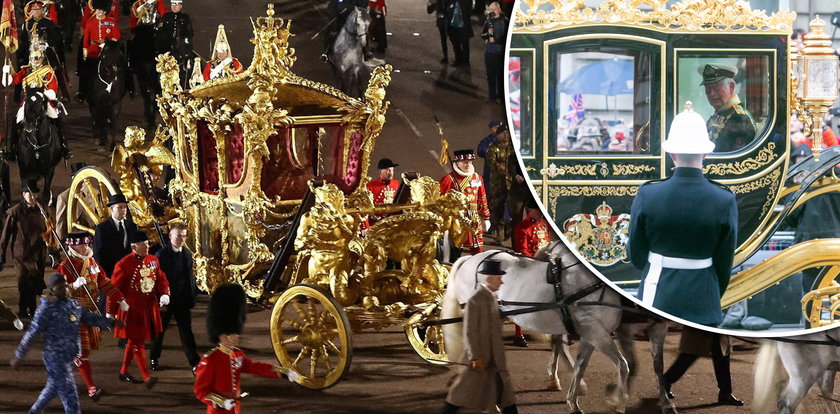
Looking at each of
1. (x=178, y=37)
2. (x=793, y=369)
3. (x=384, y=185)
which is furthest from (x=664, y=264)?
(x=178, y=37)

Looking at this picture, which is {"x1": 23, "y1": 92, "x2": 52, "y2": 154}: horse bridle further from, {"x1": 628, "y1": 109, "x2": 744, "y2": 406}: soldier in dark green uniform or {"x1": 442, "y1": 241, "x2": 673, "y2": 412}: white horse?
{"x1": 628, "y1": 109, "x2": 744, "y2": 406}: soldier in dark green uniform

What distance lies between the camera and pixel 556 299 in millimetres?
6332

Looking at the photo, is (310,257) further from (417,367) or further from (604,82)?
(604,82)

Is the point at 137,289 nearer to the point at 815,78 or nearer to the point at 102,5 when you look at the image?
the point at 815,78

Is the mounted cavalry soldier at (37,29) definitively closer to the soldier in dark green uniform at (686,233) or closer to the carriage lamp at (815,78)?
the soldier in dark green uniform at (686,233)

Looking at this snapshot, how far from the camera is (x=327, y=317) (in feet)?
22.0

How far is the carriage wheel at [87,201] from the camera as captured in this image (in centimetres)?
870

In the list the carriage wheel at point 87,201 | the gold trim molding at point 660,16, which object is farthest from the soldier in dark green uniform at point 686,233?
the carriage wheel at point 87,201

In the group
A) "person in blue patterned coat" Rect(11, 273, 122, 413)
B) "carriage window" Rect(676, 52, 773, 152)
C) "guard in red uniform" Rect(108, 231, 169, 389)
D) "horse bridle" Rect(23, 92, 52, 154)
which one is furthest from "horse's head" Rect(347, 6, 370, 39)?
"carriage window" Rect(676, 52, 773, 152)

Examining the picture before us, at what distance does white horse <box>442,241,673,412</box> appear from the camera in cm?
615

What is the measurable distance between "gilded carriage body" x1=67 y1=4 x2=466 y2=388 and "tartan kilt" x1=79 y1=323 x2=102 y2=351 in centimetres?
74

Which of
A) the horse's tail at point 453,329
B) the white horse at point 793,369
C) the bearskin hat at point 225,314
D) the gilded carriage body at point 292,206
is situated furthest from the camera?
the gilded carriage body at point 292,206

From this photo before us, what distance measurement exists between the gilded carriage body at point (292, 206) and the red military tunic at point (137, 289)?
22.1 inches

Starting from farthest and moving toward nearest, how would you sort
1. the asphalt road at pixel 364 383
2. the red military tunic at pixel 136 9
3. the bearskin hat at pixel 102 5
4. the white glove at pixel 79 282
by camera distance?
the red military tunic at pixel 136 9
the bearskin hat at pixel 102 5
the white glove at pixel 79 282
the asphalt road at pixel 364 383
